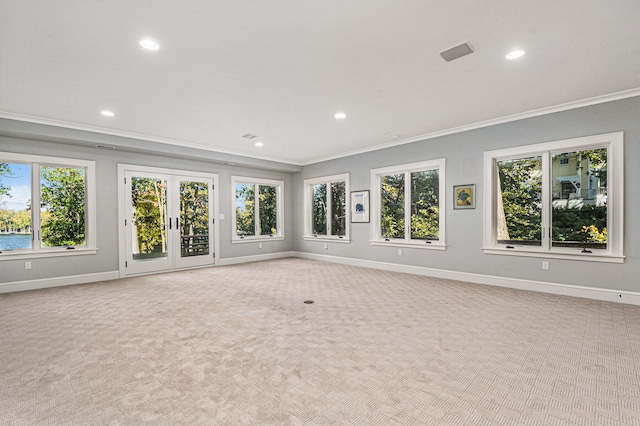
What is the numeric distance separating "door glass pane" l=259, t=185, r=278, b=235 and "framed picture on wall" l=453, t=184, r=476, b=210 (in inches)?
199

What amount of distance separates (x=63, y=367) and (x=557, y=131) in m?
6.57

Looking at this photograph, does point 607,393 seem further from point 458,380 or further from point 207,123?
point 207,123

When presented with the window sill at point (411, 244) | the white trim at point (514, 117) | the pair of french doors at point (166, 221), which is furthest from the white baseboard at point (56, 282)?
the white trim at point (514, 117)

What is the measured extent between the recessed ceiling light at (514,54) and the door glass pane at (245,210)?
21.2ft

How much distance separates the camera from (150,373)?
2.29 meters

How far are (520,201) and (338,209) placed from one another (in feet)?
13.5

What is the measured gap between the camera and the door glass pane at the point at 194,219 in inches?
270

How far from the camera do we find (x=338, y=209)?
7.94 metres

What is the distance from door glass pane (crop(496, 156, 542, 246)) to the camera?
4828 millimetres

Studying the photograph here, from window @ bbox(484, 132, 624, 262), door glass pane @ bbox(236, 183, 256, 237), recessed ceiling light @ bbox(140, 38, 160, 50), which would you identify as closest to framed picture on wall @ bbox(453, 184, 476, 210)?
window @ bbox(484, 132, 624, 262)

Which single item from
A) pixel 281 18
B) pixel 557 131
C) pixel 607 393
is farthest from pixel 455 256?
pixel 281 18

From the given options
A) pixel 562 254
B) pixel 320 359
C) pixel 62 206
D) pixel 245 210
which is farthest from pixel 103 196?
pixel 562 254

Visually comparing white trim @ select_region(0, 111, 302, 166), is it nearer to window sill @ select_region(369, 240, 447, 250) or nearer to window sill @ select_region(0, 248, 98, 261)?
window sill @ select_region(0, 248, 98, 261)

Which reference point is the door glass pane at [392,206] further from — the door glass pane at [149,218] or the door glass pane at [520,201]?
the door glass pane at [149,218]
